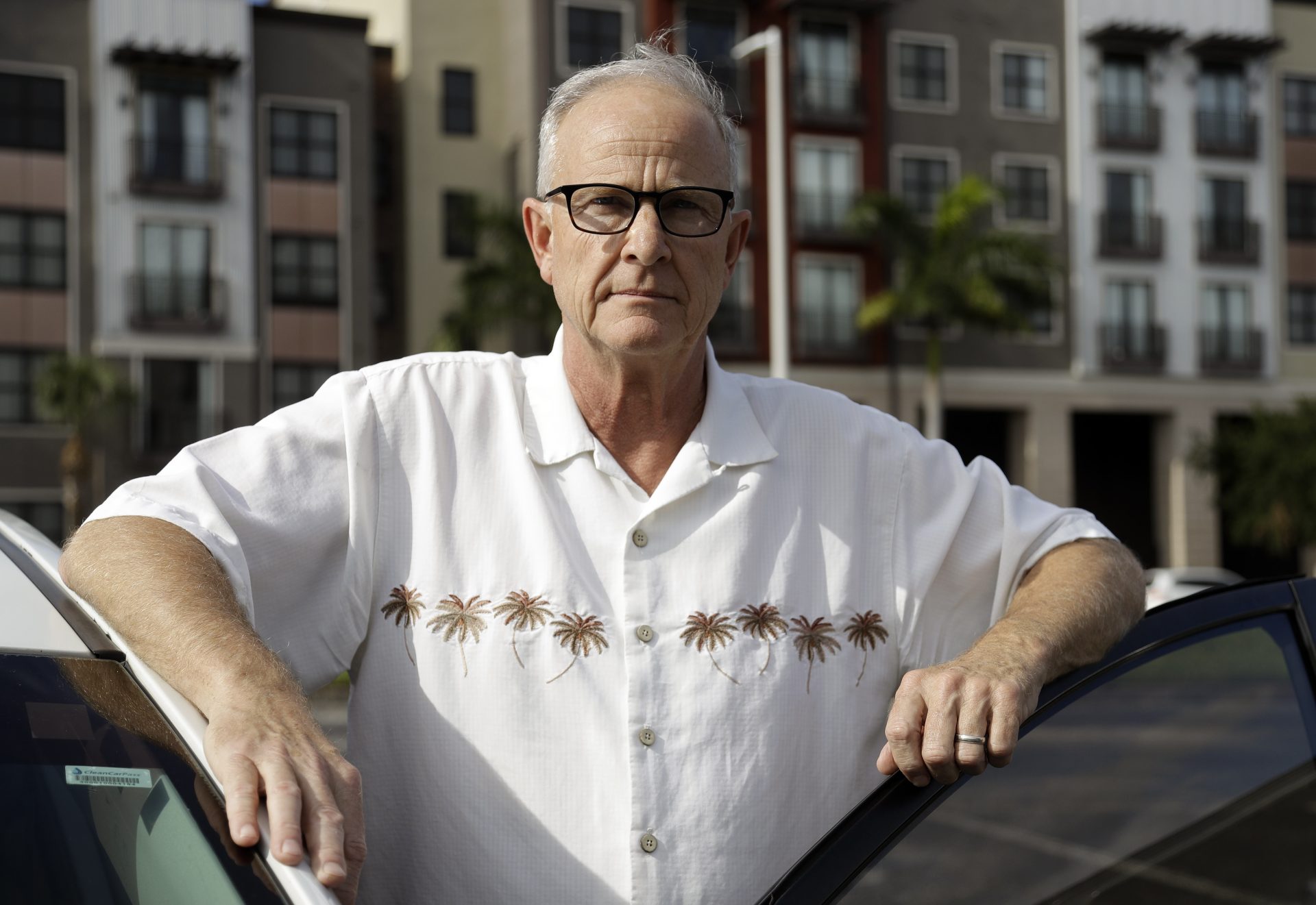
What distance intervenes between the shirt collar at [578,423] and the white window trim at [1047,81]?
3627cm

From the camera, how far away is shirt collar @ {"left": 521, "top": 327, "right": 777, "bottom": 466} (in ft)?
7.82

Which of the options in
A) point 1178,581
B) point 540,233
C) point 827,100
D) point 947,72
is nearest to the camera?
point 540,233

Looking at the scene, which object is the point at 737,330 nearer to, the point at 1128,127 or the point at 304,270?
the point at 304,270

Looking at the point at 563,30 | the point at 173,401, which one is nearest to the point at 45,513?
the point at 173,401

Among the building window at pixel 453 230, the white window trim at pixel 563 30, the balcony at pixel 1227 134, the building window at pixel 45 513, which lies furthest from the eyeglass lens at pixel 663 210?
the balcony at pixel 1227 134

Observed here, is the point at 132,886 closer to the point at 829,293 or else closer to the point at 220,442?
the point at 220,442

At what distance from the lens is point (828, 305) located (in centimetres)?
3519

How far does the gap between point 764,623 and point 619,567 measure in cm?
24

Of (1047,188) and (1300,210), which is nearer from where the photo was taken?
(1047,188)

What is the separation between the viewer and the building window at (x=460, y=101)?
36625 mm

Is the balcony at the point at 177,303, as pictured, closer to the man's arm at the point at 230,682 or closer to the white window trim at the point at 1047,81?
the white window trim at the point at 1047,81

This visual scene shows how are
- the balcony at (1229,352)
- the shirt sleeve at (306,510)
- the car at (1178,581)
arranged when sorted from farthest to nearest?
the balcony at (1229,352)
the car at (1178,581)
the shirt sleeve at (306,510)

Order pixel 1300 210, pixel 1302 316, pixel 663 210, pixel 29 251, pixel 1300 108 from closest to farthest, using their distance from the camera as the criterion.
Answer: pixel 663 210, pixel 29 251, pixel 1302 316, pixel 1300 210, pixel 1300 108

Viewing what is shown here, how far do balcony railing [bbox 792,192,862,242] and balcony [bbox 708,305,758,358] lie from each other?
2.29m
